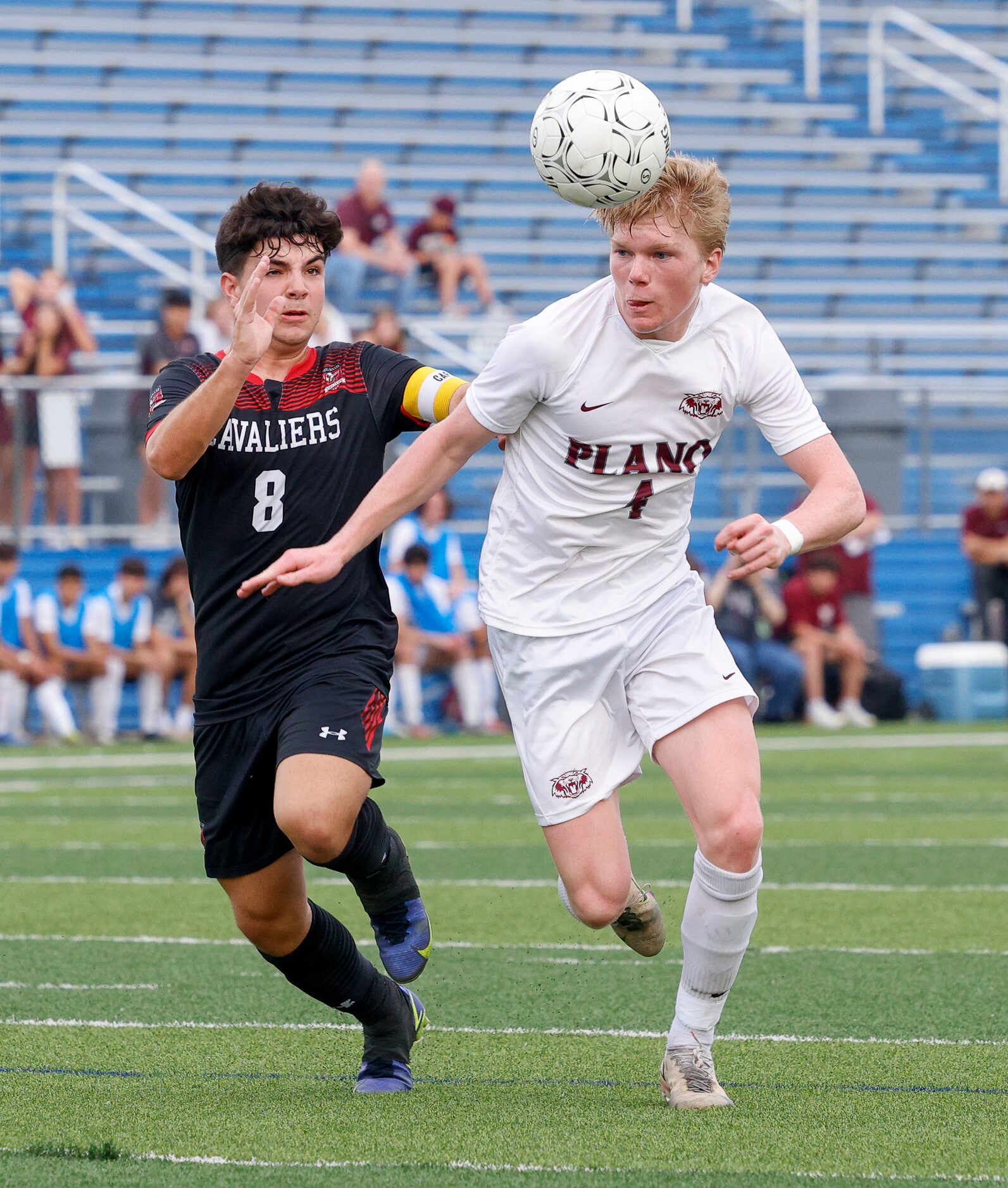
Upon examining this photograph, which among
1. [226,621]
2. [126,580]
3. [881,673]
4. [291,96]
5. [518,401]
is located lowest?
[881,673]

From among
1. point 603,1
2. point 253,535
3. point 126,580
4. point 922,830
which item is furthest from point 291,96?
point 253,535

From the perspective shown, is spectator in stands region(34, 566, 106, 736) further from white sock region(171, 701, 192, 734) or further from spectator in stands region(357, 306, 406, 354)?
spectator in stands region(357, 306, 406, 354)

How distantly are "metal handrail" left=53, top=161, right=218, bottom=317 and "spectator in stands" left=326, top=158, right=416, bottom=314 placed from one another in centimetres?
121

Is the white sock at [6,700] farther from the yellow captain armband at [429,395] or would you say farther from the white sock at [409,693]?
the yellow captain armband at [429,395]

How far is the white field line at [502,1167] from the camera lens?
11.9ft

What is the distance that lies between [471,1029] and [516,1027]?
12 cm

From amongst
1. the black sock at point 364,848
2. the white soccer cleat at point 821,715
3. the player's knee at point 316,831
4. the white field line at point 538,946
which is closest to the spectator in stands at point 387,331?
the white soccer cleat at point 821,715

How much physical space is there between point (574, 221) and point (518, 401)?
18553 mm

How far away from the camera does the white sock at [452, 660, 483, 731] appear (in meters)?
15.9

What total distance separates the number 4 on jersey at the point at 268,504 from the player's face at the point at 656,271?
918 millimetres

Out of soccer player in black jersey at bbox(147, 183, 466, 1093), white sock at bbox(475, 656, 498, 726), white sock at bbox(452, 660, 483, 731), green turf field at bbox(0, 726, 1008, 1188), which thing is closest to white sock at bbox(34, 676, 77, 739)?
white sock at bbox(452, 660, 483, 731)

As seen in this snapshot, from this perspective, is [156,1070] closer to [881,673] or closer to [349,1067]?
[349,1067]

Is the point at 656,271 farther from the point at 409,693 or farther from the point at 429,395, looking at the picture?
the point at 409,693

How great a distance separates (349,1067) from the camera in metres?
4.90
